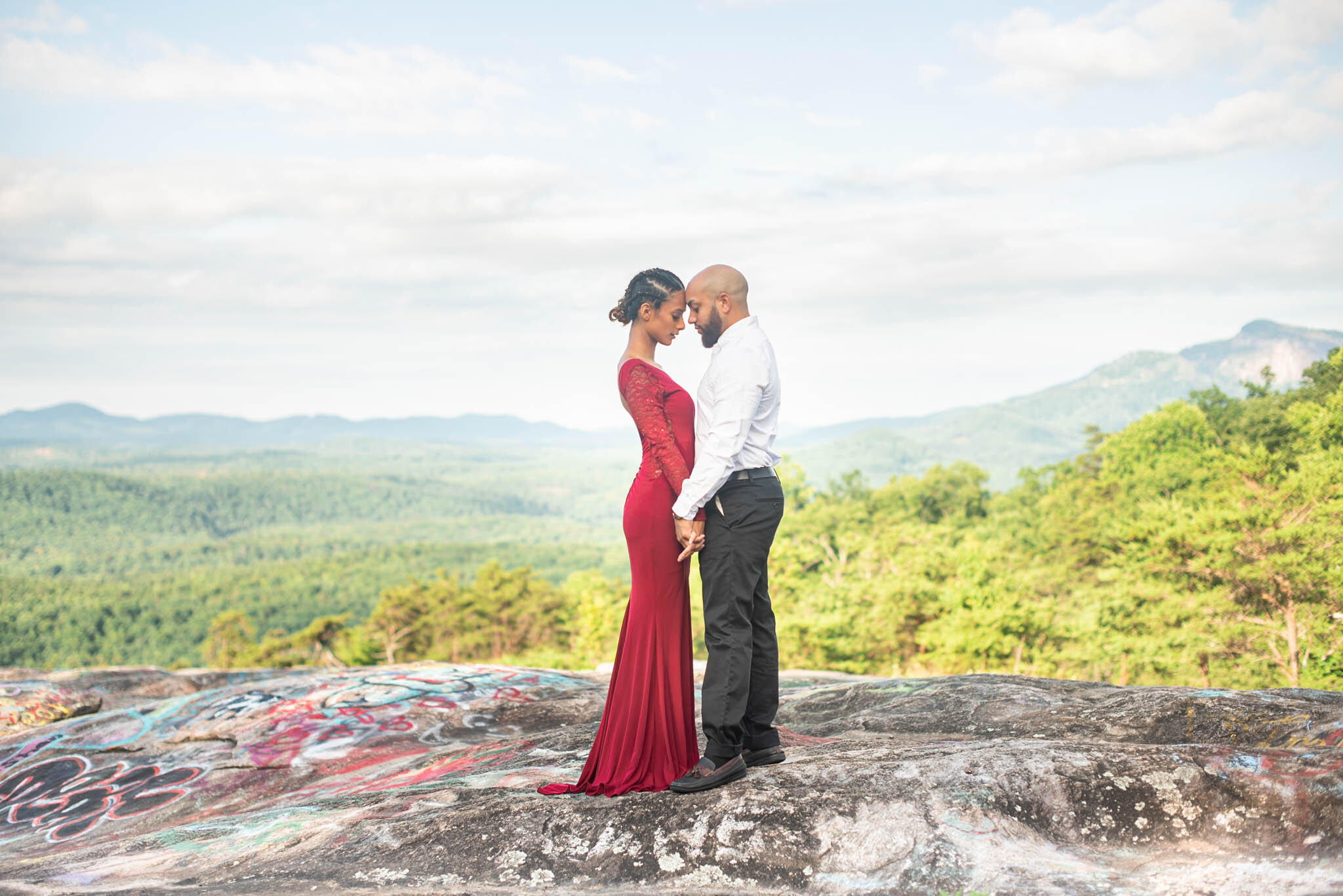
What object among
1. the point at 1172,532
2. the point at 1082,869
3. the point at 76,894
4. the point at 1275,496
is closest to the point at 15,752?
the point at 76,894

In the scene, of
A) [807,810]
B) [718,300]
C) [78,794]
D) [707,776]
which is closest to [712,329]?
[718,300]

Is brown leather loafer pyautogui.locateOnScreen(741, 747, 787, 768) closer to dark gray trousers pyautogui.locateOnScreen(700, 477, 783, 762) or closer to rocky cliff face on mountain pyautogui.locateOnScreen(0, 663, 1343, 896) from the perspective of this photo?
rocky cliff face on mountain pyautogui.locateOnScreen(0, 663, 1343, 896)

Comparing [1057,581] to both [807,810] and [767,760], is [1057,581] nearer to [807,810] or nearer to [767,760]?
[767,760]

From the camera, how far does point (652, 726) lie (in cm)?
534

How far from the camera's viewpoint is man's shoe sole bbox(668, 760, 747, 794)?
15.9 feet

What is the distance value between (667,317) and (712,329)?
0.32m

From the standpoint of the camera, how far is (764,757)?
538 centimetres

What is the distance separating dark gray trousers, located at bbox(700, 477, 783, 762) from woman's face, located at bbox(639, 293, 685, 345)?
41.7 inches

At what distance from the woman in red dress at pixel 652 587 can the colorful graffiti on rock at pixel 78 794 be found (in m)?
4.61

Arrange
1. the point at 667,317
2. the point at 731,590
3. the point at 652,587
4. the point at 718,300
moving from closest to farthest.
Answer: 1. the point at 731,590
2. the point at 718,300
3. the point at 667,317
4. the point at 652,587

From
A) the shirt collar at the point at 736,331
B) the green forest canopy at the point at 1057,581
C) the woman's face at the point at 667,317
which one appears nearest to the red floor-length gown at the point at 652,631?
the woman's face at the point at 667,317

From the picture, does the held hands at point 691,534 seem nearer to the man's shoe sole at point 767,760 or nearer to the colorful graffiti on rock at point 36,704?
the man's shoe sole at point 767,760

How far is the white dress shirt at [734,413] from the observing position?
4762 mm

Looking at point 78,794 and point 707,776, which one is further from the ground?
point 707,776
